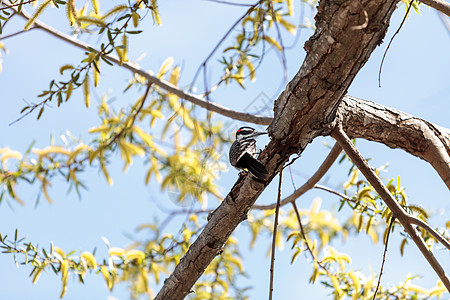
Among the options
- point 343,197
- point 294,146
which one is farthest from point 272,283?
point 343,197

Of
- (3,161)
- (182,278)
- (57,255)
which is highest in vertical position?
(3,161)

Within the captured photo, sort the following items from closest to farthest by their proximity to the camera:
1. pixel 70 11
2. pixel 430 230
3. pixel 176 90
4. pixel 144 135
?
pixel 70 11 → pixel 430 230 → pixel 176 90 → pixel 144 135

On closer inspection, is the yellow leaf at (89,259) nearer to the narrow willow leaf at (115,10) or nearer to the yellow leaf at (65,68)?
the yellow leaf at (65,68)

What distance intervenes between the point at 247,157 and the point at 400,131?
59 cm

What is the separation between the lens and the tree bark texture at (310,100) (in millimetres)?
959

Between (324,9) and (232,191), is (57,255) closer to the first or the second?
(232,191)

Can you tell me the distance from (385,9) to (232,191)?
0.58 meters

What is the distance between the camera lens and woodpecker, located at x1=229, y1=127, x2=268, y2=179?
3.83 ft

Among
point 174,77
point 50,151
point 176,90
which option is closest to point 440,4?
point 176,90

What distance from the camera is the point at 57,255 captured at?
1.72 meters

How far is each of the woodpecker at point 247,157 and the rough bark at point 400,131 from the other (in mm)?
300

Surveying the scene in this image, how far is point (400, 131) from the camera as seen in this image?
4.86 feet

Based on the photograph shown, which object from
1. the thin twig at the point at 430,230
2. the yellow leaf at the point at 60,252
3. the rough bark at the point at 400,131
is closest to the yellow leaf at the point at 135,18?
the rough bark at the point at 400,131

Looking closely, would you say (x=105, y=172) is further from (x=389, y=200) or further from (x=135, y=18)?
(x=389, y=200)
